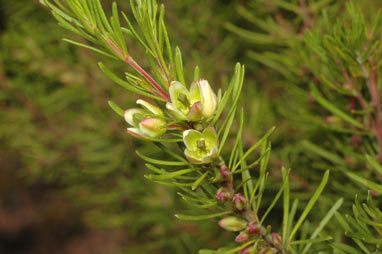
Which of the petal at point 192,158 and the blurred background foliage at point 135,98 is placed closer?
the petal at point 192,158

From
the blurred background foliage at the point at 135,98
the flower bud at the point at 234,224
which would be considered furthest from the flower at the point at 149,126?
the blurred background foliage at the point at 135,98

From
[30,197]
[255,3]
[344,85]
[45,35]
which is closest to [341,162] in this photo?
[344,85]

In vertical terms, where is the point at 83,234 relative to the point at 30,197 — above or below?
below

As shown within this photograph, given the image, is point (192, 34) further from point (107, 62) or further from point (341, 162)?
point (341, 162)

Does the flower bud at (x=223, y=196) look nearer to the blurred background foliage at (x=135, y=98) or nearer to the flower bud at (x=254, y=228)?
the flower bud at (x=254, y=228)

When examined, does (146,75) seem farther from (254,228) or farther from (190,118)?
(254,228)

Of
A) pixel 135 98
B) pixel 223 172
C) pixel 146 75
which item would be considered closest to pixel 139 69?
pixel 146 75
